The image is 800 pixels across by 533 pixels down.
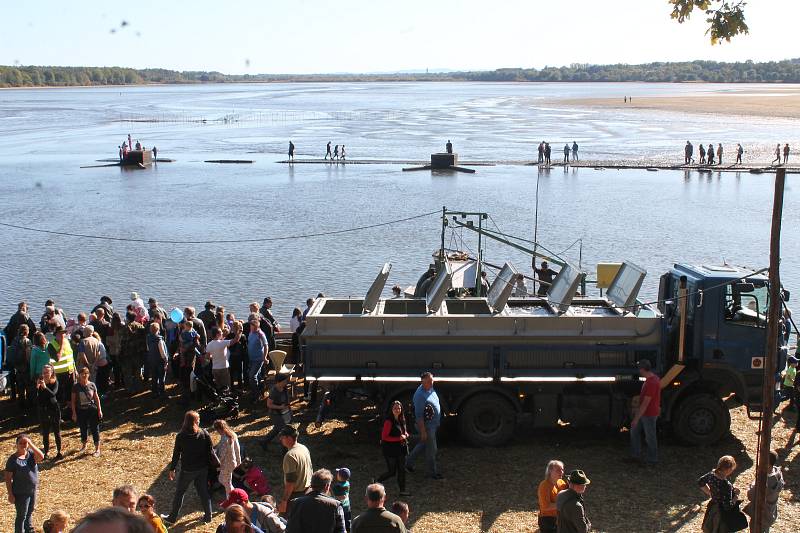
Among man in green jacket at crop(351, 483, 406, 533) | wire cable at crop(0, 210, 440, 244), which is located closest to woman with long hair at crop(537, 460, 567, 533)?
man in green jacket at crop(351, 483, 406, 533)

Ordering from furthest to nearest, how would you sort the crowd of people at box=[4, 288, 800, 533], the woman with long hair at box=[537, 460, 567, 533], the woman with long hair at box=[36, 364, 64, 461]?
the woman with long hair at box=[36, 364, 64, 461] < the woman with long hair at box=[537, 460, 567, 533] < the crowd of people at box=[4, 288, 800, 533]

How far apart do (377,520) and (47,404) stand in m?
6.48

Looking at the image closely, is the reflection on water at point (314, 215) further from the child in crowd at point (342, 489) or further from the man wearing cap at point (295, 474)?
the child in crowd at point (342, 489)

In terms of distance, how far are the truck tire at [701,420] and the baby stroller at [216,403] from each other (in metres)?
6.78

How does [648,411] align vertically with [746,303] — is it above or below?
→ below

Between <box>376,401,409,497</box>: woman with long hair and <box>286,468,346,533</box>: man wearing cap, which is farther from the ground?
<box>286,468,346,533</box>: man wearing cap

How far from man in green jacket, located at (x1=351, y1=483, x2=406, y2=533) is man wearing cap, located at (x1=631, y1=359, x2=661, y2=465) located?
540 centimetres

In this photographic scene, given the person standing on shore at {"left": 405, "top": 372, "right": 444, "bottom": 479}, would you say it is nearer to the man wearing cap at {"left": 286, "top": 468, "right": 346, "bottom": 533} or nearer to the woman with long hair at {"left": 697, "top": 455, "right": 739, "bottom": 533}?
the woman with long hair at {"left": 697, "top": 455, "right": 739, "bottom": 533}

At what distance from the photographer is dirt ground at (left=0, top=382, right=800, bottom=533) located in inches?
424

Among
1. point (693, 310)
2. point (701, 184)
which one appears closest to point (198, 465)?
point (693, 310)

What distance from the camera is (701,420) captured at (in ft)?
43.0

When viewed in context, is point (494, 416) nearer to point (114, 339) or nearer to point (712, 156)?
point (114, 339)

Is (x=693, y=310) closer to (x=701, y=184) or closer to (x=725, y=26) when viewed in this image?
(x=725, y=26)

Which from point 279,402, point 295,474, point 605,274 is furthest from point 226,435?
point 605,274
